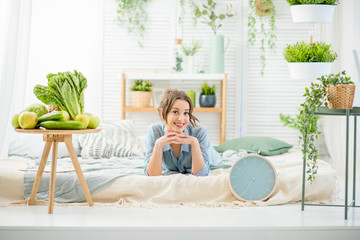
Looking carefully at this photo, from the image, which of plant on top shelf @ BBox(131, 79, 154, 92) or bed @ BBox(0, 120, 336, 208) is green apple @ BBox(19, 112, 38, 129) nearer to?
bed @ BBox(0, 120, 336, 208)

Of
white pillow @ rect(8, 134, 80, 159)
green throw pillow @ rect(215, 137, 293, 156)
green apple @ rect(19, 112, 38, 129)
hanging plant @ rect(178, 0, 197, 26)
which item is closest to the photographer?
green apple @ rect(19, 112, 38, 129)

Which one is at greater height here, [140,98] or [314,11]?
[314,11]

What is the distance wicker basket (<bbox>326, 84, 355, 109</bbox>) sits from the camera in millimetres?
2480

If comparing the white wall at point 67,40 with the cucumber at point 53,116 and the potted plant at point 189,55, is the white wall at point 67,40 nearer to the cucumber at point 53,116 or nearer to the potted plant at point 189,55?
the potted plant at point 189,55

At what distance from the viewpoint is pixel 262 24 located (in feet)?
16.0

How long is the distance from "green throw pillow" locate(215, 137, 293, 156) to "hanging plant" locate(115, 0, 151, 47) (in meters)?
1.50

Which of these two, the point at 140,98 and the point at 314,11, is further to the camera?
the point at 140,98

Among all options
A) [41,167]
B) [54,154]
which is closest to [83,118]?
[54,154]

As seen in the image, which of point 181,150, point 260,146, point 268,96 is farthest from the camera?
point 268,96

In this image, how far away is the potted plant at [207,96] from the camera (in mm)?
4777

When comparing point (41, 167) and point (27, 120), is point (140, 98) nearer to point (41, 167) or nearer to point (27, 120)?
point (41, 167)

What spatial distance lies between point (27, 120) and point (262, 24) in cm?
313

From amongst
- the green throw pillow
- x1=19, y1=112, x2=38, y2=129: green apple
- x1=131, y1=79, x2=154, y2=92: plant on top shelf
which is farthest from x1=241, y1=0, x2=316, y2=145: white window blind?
x1=19, y1=112, x2=38, y2=129: green apple

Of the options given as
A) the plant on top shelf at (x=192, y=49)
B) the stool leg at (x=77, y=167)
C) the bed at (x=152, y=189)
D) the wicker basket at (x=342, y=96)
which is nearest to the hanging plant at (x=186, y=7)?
the plant on top shelf at (x=192, y=49)
